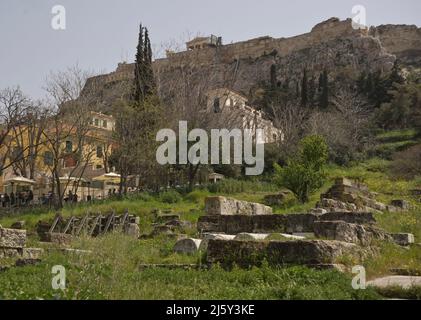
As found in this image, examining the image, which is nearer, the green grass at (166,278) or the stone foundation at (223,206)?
the green grass at (166,278)

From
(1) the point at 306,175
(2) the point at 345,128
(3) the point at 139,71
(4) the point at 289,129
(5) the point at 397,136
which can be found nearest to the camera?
(1) the point at 306,175

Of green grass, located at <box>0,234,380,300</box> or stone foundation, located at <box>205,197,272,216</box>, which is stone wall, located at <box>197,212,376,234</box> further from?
green grass, located at <box>0,234,380,300</box>

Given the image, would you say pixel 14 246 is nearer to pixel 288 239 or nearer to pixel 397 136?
pixel 288 239

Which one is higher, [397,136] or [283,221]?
[397,136]

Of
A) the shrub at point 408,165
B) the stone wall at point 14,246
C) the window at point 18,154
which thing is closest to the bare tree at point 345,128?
the shrub at point 408,165

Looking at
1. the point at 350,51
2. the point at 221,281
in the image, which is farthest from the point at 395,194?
the point at 350,51

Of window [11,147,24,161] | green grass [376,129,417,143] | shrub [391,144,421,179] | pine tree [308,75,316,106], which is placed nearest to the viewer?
shrub [391,144,421,179]

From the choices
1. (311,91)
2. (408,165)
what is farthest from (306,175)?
(311,91)

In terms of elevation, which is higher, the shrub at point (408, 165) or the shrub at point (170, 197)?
the shrub at point (408, 165)

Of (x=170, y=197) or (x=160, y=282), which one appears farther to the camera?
(x=170, y=197)

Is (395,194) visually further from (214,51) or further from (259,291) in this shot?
(214,51)

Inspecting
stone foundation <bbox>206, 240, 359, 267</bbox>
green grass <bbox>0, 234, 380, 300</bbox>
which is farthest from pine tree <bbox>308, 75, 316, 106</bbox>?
green grass <bbox>0, 234, 380, 300</bbox>

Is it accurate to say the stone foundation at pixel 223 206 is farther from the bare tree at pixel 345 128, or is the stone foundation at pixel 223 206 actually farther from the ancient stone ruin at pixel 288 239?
the bare tree at pixel 345 128

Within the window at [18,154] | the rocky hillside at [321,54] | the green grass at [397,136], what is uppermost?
the rocky hillside at [321,54]
